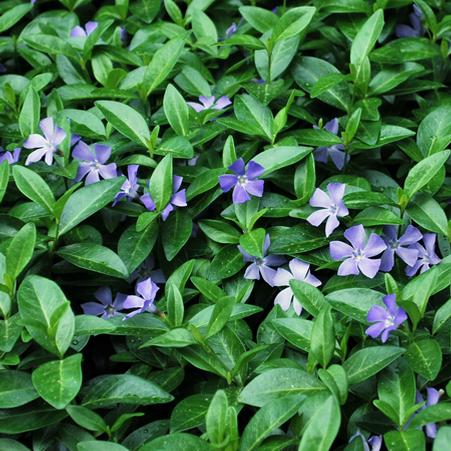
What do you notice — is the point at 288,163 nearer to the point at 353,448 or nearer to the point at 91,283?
the point at 91,283

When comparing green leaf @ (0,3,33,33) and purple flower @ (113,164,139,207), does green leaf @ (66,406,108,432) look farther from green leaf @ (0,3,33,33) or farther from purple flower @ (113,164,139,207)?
green leaf @ (0,3,33,33)

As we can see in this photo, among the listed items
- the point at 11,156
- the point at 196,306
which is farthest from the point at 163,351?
the point at 11,156

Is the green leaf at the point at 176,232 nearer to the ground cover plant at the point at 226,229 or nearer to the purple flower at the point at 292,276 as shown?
the ground cover plant at the point at 226,229

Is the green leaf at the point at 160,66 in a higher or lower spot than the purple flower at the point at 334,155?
higher

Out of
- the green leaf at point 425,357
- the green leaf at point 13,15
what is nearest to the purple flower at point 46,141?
the green leaf at point 13,15

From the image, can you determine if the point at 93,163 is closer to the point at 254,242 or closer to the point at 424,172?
the point at 254,242

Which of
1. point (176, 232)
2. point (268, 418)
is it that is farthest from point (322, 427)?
point (176, 232)
